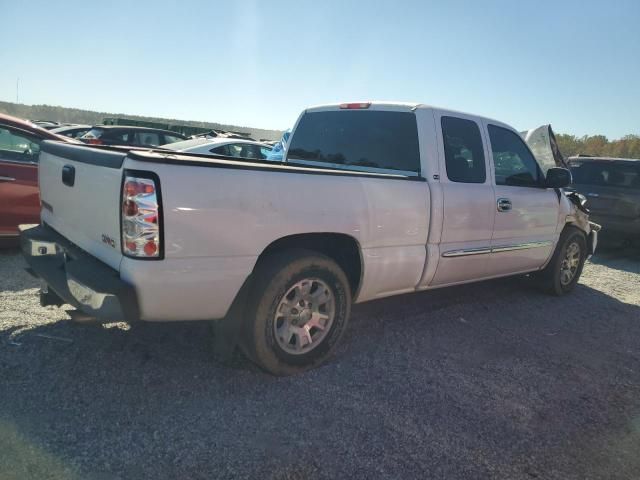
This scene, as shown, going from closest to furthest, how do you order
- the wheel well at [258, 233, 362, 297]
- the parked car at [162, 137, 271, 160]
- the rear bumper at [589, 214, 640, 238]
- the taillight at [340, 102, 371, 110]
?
the wheel well at [258, 233, 362, 297] → the taillight at [340, 102, 371, 110] → the rear bumper at [589, 214, 640, 238] → the parked car at [162, 137, 271, 160]

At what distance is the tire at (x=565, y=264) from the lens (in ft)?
18.6

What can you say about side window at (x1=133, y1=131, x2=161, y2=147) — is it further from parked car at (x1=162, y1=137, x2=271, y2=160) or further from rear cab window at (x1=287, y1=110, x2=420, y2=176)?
rear cab window at (x1=287, y1=110, x2=420, y2=176)

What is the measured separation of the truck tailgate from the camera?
2.56m

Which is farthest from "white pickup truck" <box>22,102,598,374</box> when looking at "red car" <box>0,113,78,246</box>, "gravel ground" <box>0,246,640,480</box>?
"red car" <box>0,113,78,246</box>

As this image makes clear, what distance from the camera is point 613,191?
28.7 ft

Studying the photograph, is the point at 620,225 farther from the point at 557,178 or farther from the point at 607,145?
the point at 607,145

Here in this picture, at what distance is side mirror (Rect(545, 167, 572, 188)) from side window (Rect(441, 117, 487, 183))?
1.04 metres

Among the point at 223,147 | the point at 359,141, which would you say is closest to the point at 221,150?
the point at 223,147

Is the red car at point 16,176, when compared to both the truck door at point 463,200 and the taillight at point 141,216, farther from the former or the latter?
the truck door at point 463,200

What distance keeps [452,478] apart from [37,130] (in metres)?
5.70

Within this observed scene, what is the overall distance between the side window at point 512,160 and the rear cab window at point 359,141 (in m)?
1.10

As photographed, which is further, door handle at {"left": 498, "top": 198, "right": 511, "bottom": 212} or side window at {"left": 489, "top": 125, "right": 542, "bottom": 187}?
side window at {"left": 489, "top": 125, "right": 542, "bottom": 187}

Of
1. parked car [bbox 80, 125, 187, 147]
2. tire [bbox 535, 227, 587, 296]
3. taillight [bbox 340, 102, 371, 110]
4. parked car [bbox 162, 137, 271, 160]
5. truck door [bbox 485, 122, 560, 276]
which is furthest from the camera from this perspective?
parked car [bbox 80, 125, 187, 147]

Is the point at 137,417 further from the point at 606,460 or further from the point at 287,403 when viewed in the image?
the point at 606,460
